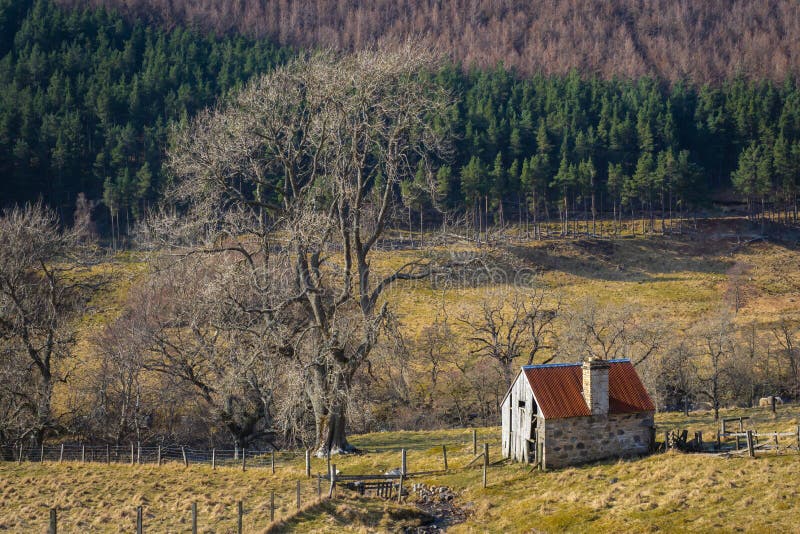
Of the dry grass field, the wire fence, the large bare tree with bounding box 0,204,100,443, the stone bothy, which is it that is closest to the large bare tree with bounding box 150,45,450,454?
the wire fence

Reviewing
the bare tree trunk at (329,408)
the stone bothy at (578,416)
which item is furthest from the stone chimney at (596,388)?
the bare tree trunk at (329,408)

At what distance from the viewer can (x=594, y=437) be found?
80.6 ft

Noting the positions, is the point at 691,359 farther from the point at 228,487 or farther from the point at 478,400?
the point at 228,487

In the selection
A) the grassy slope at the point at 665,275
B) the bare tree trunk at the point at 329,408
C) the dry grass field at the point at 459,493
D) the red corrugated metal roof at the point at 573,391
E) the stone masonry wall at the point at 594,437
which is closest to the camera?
the dry grass field at the point at 459,493

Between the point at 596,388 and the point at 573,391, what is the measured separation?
3.06 ft

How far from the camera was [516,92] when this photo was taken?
141375mm

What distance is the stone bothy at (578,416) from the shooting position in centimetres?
2423

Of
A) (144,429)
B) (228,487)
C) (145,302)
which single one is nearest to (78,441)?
(144,429)

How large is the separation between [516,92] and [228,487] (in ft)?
422

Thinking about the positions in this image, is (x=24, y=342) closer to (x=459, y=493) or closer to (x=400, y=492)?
(x=400, y=492)

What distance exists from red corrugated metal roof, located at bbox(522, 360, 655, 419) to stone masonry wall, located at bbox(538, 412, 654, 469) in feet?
0.90

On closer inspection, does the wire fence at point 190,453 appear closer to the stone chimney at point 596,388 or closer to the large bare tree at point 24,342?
the large bare tree at point 24,342

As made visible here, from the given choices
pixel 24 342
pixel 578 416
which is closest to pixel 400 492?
pixel 578 416

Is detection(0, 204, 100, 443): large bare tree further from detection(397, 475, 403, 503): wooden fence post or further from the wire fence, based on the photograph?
detection(397, 475, 403, 503): wooden fence post
